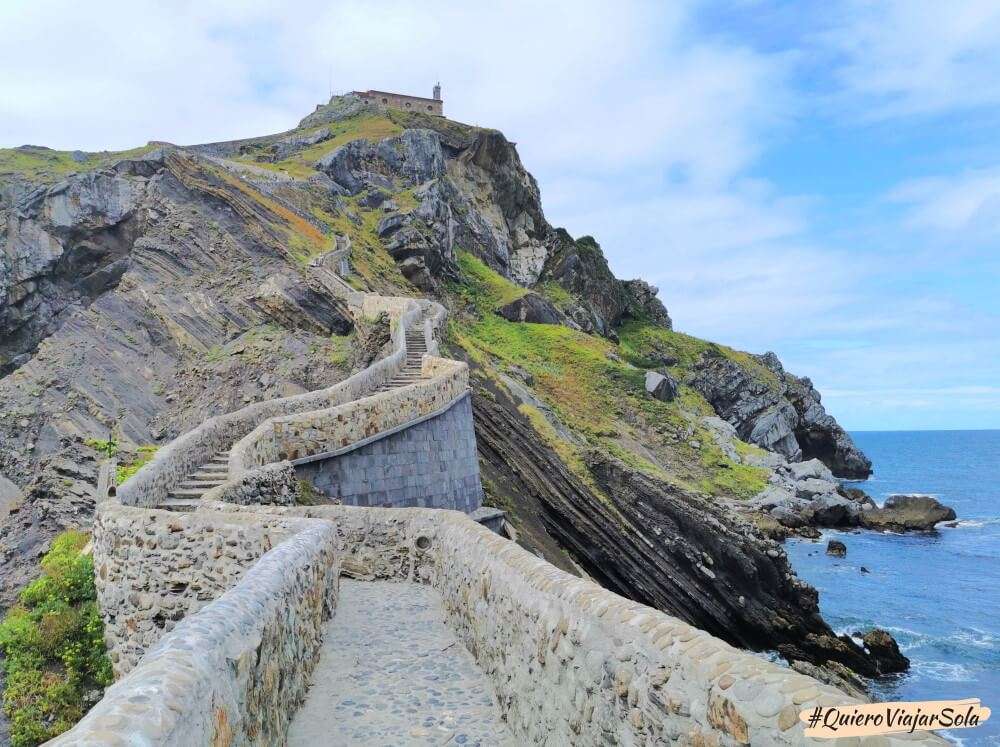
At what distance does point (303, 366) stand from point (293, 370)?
40 centimetres

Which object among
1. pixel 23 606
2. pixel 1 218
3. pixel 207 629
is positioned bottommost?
pixel 23 606

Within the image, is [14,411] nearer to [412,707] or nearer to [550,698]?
[412,707]

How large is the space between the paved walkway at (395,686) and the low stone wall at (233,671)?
0.27 meters

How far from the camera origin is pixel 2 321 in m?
31.8

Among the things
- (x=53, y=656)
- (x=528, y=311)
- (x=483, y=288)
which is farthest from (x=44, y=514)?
(x=483, y=288)

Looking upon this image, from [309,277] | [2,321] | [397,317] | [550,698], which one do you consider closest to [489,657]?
[550,698]

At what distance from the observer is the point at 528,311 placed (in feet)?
169

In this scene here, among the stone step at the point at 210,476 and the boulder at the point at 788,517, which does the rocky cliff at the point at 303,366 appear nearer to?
the boulder at the point at 788,517

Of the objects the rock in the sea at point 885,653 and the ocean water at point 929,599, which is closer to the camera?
the ocean water at point 929,599

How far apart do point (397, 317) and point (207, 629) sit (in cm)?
2442

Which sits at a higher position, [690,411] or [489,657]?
[690,411]

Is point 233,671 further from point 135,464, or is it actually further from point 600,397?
point 600,397

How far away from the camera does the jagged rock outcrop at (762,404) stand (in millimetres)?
61956

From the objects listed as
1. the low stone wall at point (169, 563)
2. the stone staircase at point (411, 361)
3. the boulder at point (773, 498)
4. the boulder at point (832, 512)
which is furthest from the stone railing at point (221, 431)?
the boulder at point (832, 512)
